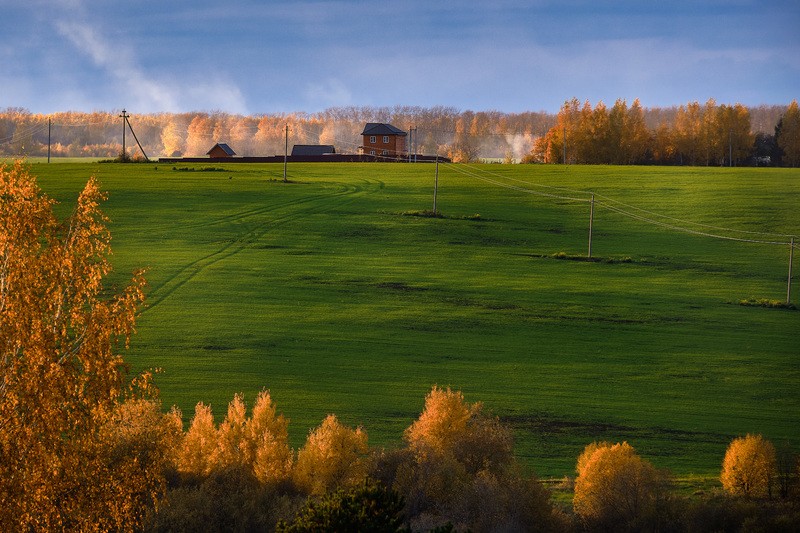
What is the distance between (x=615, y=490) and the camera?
25.7 metres

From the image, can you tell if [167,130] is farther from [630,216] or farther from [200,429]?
[200,429]

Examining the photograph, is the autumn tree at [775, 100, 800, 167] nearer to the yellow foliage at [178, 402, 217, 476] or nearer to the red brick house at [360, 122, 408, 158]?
the red brick house at [360, 122, 408, 158]

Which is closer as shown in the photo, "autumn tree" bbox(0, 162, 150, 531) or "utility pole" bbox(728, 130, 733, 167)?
"autumn tree" bbox(0, 162, 150, 531)

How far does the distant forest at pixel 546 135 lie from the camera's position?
109062 millimetres

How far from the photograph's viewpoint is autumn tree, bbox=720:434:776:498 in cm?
2853

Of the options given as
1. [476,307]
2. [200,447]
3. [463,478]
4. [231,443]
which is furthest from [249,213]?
[463,478]

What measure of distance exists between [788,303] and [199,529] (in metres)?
38.0

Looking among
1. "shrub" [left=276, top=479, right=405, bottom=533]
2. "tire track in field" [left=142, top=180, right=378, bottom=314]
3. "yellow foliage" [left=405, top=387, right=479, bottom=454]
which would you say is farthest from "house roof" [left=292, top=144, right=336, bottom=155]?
"shrub" [left=276, top=479, right=405, bottom=533]

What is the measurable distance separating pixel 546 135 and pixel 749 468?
315 ft

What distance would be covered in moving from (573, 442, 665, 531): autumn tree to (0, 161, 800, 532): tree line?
0.14 ft

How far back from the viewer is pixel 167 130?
13262cm

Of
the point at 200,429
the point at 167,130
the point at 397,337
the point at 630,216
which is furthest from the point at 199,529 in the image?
the point at 167,130

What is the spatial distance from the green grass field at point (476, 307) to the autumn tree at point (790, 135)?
24.1 meters

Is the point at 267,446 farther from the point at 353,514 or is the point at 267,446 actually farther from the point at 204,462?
the point at 353,514
